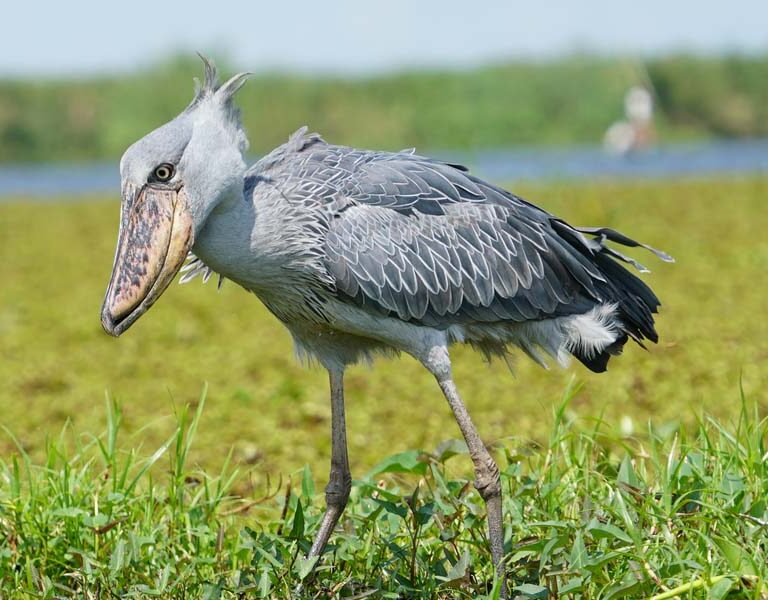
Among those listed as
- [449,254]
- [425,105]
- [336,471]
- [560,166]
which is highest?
[449,254]

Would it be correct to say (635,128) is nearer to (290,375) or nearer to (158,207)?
(290,375)

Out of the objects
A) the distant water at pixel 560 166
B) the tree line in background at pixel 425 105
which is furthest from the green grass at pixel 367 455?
the tree line in background at pixel 425 105

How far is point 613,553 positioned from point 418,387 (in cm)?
283

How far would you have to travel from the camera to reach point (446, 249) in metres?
3.06

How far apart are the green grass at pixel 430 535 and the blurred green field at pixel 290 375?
1.14 feet

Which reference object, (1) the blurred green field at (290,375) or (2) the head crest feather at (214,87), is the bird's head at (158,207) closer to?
(2) the head crest feather at (214,87)

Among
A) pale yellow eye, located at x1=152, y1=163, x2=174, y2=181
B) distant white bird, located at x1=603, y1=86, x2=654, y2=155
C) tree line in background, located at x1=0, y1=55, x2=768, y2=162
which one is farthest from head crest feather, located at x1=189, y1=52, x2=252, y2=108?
tree line in background, located at x1=0, y1=55, x2=768, y2=162

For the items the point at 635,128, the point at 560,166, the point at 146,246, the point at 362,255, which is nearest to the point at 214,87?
the point at 146,246

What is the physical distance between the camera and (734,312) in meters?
6.36

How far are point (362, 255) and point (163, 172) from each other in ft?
1.85

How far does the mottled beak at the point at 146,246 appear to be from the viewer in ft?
8.47

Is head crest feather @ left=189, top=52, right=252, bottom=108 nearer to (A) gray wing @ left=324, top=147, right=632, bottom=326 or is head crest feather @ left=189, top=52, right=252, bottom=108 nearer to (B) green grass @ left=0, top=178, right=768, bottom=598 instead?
(A) gray wing @ left=324, top=147, right=632, bottom=326

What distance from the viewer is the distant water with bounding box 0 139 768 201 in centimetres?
1505

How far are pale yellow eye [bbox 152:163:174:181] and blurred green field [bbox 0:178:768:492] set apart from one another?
3.98 feet
